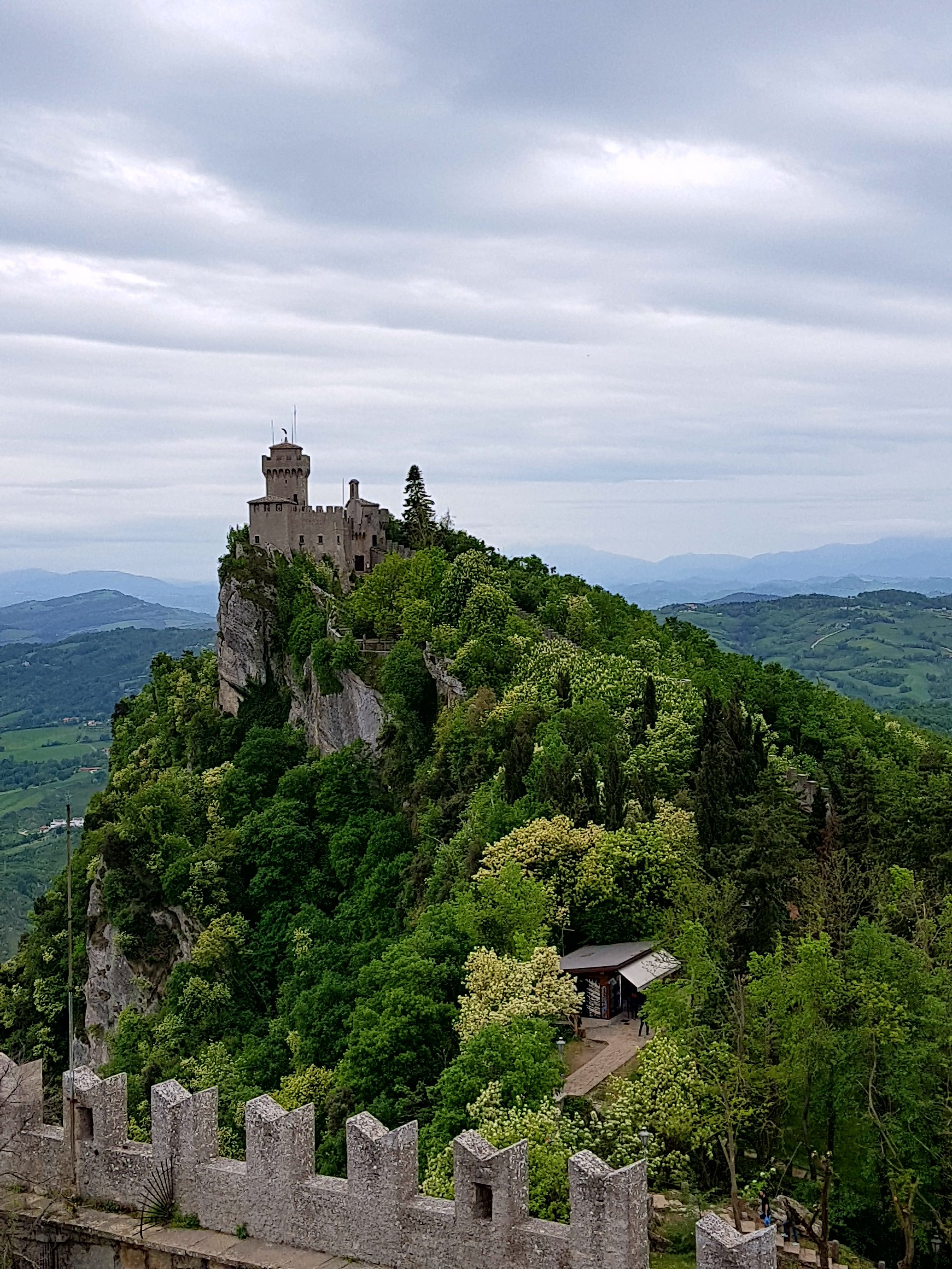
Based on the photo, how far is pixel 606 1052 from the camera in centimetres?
3244

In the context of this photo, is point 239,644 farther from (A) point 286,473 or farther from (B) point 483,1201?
(B) point 483,1201

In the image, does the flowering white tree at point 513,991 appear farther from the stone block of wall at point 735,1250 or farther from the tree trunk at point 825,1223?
the stone block of wall at point 735,1250

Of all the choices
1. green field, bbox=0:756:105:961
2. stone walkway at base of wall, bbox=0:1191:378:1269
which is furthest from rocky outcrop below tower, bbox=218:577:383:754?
stone walkway at base of wall, bbox=0:1191:378:1269

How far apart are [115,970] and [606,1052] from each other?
43466 millimetres

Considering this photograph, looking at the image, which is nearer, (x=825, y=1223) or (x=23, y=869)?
(x=825, y=1223)

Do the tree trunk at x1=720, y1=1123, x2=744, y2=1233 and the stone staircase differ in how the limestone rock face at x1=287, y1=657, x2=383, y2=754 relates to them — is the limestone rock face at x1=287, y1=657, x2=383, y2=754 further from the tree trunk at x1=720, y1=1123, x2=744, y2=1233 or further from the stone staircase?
the stone staircase

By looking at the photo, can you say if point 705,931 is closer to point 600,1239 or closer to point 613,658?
point 600,1239

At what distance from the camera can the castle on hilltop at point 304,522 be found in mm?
87125

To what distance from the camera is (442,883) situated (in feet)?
147

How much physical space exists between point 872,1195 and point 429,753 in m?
39.1

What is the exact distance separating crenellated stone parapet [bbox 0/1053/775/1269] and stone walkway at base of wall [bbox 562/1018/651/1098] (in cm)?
1189

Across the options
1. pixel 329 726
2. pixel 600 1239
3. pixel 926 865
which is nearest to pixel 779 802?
pixel 926 865

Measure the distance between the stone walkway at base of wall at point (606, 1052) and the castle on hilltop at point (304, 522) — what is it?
55.5m

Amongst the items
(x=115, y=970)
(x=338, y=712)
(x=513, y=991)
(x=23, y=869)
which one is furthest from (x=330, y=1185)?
(x=23, y=869)
